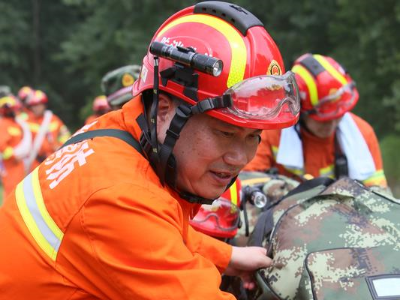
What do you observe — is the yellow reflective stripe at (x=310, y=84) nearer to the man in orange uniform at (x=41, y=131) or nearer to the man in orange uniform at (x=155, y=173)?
the man in orange uniform at (x=155, y=173)

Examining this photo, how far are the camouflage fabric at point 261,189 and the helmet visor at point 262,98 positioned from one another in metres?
0.96

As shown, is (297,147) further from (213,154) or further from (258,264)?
(213,154)

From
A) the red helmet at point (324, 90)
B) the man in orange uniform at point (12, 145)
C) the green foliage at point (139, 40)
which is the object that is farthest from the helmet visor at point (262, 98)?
the green foliage at point (139, 40)

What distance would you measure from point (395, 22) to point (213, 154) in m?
13.0

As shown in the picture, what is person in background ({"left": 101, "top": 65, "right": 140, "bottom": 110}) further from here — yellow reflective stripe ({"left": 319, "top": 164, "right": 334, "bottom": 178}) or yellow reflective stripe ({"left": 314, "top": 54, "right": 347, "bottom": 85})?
yellow reflective stripe ({"left": 319, "top": 164, "right": 334, "bottom": 178})

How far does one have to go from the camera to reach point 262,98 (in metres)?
2.09

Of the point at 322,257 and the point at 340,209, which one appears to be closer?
the point at 322,257

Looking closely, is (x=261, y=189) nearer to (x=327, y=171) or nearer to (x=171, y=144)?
(x=171, y=144)

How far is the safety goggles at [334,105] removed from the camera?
4.59 m

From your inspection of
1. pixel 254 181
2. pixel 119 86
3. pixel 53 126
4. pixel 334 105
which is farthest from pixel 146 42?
pixel 254 181

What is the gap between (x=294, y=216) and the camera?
2674 millimetres

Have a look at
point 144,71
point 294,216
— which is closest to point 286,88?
point 144,71

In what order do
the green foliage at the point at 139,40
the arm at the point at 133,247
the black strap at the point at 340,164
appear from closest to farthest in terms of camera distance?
1. the arm at the point at 133,247
2. the black strap at the point at 340,164
3. the green foliage at the point at 139,40

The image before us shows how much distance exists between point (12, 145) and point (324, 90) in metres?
6.65
